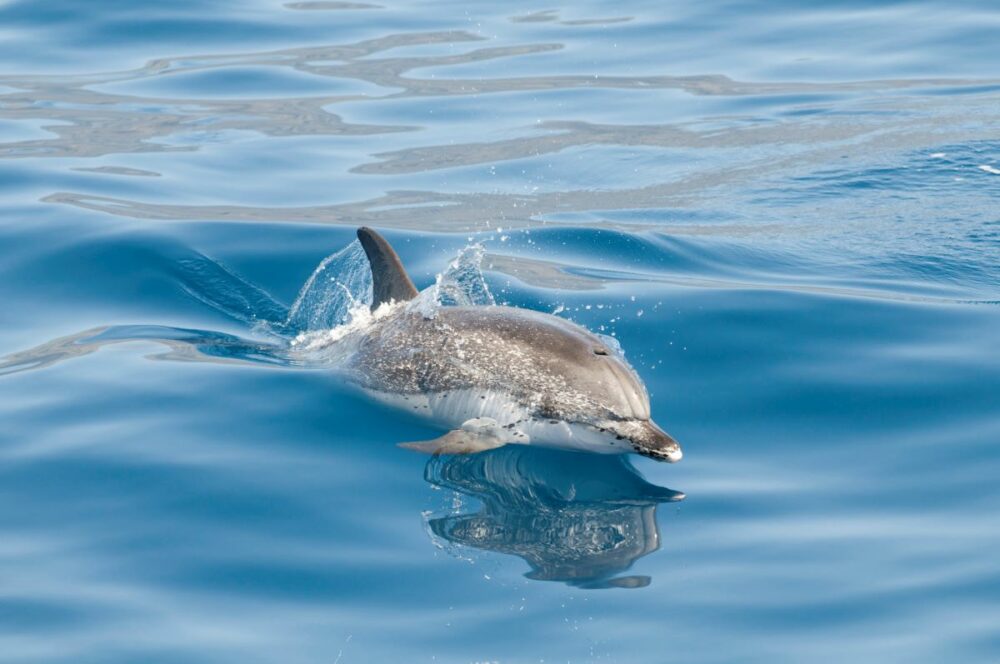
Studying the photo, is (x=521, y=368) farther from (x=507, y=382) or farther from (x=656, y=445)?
(x=656, y=445)

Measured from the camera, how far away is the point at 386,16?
75.1 ft

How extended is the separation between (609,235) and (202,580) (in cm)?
659

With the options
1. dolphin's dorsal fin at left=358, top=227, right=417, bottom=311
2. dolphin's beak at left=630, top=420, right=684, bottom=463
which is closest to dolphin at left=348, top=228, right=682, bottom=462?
dolphin's beak at left=630, top=420, right=684, bottom=463

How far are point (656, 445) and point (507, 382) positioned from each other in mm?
1095

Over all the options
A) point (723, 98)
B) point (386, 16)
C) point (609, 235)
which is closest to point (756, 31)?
point (723, 98)

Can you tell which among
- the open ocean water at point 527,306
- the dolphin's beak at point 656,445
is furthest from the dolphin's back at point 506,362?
the open ocean water at point 527,306

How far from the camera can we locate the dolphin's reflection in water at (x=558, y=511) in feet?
23.0

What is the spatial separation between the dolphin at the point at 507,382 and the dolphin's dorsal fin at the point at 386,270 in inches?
18.0

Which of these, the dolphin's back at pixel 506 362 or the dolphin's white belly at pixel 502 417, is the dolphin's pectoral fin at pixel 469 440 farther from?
the dolphin's back at pixel 506 362

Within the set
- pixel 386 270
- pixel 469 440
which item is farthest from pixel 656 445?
pixel 386 270

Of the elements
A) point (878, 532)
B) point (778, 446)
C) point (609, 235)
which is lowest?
point (878, 532)

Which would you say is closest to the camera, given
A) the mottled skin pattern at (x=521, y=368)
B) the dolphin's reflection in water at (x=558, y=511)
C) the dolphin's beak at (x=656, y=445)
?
the dolphin's reflection in water at (x=558, y=511)

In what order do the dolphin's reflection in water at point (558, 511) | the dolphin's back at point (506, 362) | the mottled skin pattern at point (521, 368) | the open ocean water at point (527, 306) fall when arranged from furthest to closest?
the dolphin's back at point (506, 362), the mottled skin pattern at point (521, 368), the dolphin's reflection in water at point (558, 511), the open ocean water at point (527, 306)

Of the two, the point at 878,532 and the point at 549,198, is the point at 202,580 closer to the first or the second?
the point at 878,532
